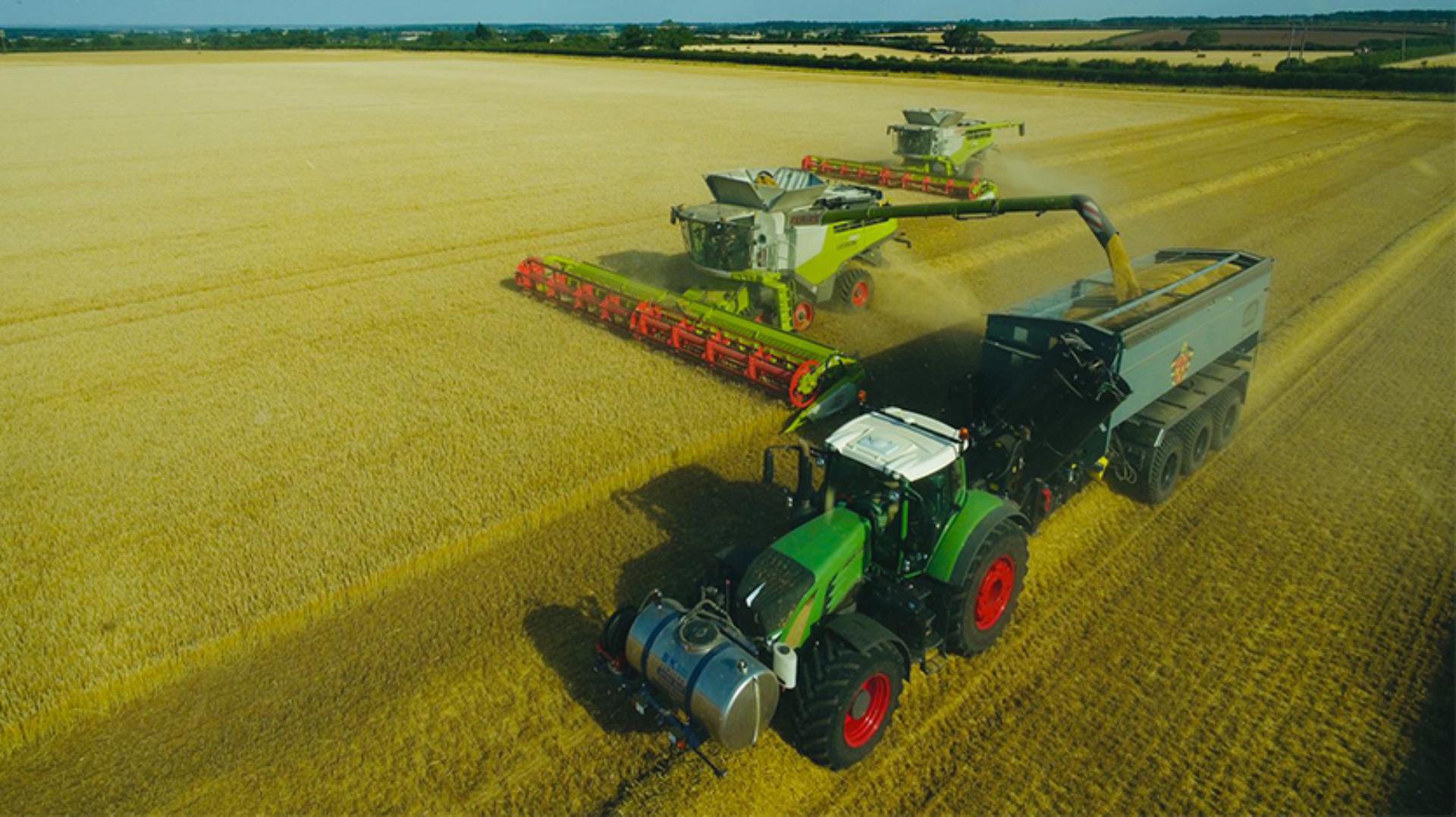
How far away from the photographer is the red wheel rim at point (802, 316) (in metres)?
16.0

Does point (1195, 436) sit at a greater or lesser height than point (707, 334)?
lesser

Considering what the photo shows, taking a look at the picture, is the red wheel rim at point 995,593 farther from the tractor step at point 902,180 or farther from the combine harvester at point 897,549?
the tractor step at point 902,180

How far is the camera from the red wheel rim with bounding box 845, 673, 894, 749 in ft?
21.6

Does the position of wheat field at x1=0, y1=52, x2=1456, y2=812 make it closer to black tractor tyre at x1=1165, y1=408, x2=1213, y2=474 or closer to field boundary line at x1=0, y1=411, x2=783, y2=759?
field boundary line at x1=0, y1=411, x2=783, y2=759

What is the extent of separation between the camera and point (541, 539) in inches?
387

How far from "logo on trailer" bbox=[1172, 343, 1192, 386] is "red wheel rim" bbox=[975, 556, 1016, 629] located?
13.0ft

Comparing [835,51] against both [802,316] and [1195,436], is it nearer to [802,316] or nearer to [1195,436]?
[802,316]

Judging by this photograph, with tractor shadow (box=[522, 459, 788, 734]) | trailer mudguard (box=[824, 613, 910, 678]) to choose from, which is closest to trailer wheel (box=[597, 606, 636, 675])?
tractor shadow (box=[522, 459, 788, 734])

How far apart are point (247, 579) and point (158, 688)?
1.35 metres

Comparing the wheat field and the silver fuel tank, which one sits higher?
the silver fuel tank

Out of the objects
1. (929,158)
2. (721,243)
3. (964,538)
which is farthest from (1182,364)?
(929,158)

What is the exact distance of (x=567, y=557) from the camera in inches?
372

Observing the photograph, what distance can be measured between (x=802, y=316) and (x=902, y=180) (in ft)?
47.7

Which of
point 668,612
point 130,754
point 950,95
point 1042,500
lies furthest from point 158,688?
point 950,95
